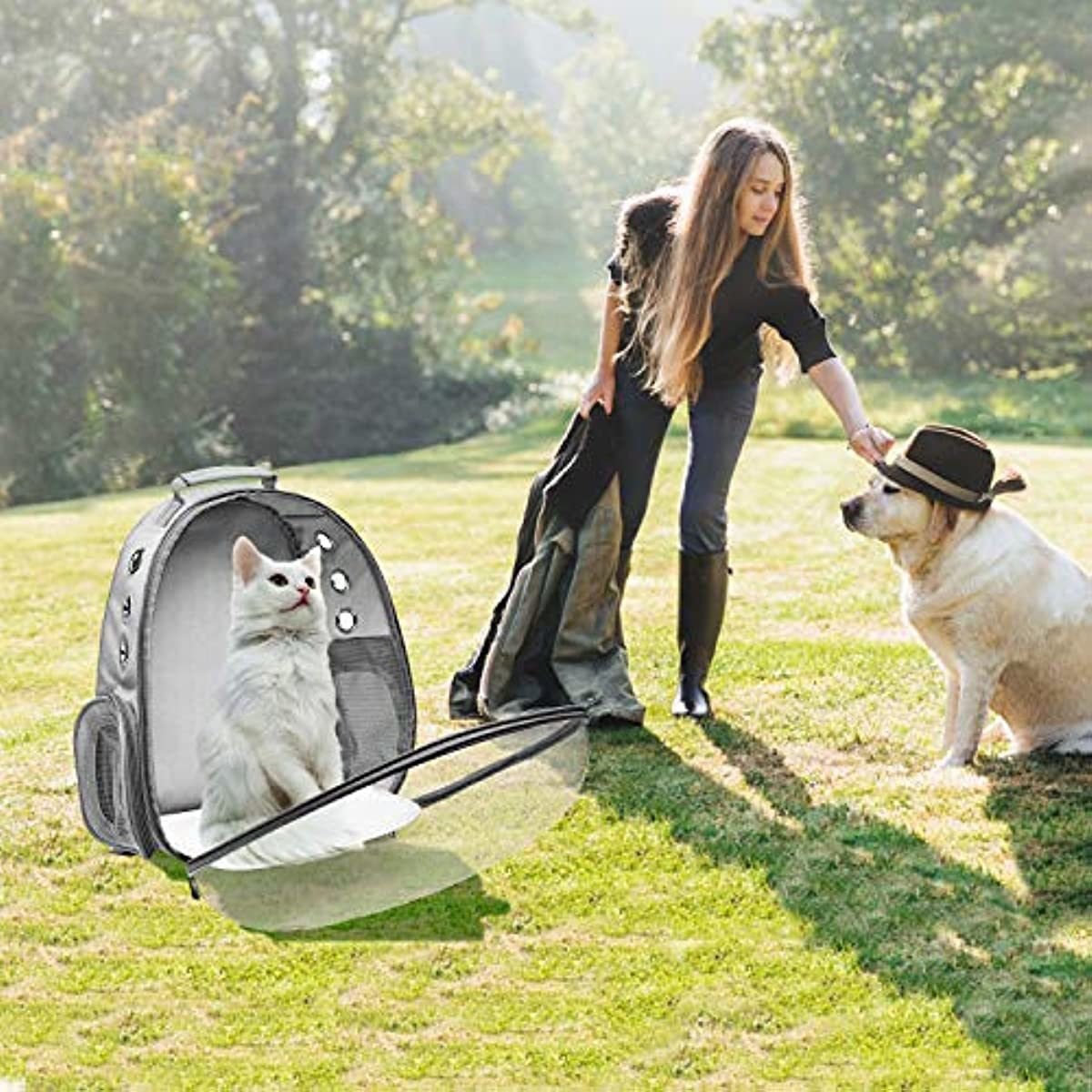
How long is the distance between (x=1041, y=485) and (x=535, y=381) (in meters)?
11.8

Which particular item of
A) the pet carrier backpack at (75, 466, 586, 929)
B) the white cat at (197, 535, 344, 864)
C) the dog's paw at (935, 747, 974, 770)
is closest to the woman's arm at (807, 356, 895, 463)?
the dog's paw at (935, 747, 974, 770)

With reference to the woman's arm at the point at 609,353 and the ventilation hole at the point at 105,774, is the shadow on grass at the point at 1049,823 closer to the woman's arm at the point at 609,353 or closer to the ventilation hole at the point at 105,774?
the woman's arm at the point at 609,353

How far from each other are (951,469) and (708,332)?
2.90 ft

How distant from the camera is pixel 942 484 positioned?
521 cm

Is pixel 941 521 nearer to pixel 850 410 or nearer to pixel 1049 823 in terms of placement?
pixel 850 410

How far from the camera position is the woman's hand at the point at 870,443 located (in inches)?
209

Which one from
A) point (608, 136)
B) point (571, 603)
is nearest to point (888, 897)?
point (571, 603)

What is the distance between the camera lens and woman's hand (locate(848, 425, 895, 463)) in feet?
17.4

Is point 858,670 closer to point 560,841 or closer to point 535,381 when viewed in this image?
point 560,841

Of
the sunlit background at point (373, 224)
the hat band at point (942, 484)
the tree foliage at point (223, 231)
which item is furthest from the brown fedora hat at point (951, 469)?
the tree foliage at point (223, 231)

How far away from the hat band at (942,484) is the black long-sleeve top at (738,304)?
56cm

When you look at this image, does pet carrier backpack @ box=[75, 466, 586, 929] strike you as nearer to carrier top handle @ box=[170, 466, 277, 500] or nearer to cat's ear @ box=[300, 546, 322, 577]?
carrier top handle @ box=[170, 466, 277, 500]

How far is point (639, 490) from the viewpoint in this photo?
241 inches

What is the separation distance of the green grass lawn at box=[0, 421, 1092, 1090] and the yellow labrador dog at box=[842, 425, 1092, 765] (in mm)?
322
